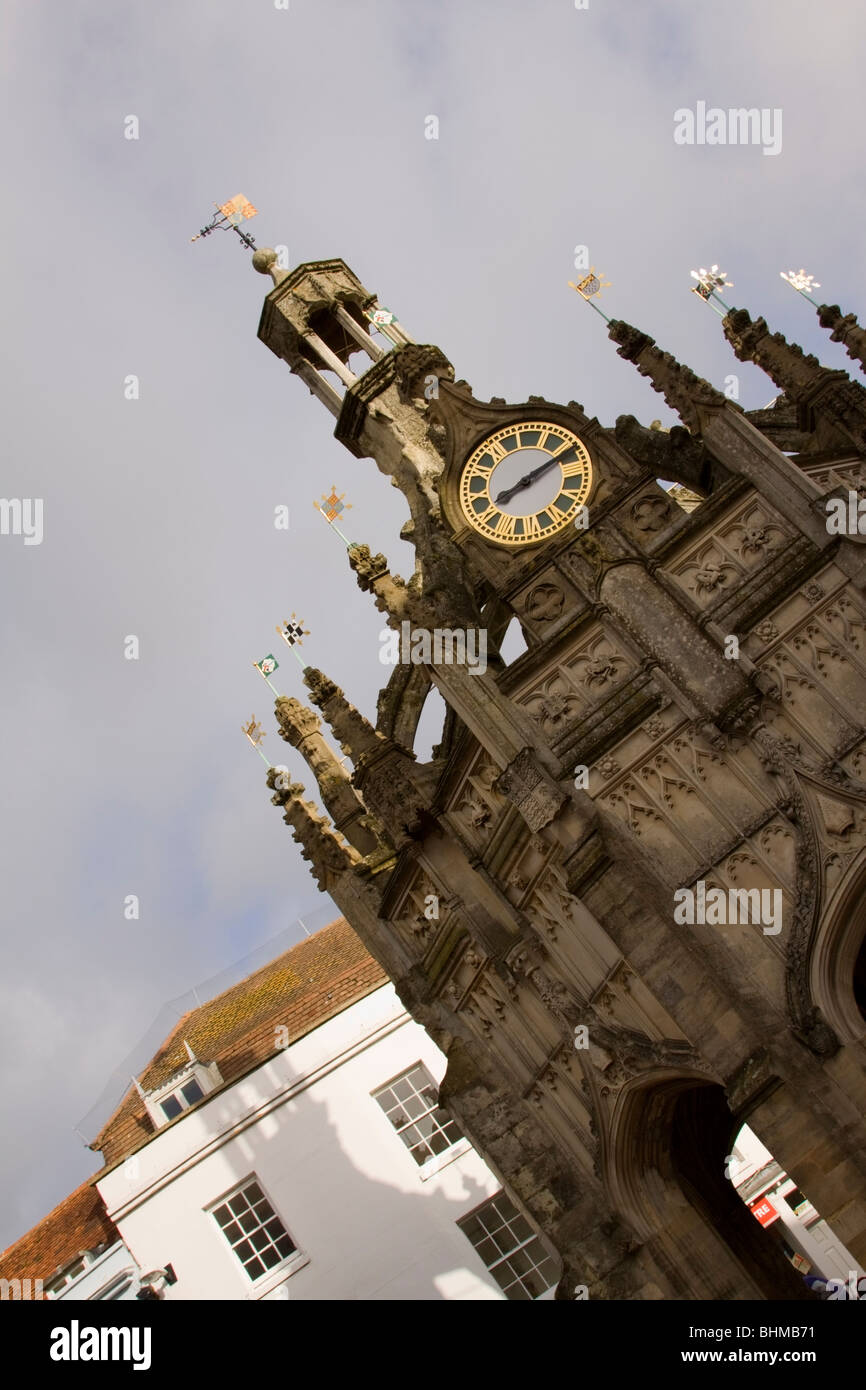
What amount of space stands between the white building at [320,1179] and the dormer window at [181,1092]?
39 millimetres

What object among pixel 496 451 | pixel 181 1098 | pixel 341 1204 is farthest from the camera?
pixel 181 1098

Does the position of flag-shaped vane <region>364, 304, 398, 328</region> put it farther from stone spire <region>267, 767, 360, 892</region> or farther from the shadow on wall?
the shadow on wall

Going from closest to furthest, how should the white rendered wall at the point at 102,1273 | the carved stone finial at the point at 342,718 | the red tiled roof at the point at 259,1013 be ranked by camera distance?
1. the carved stone finial at the point at 342,718
2. the white rendered wall at the point at 102,1273
3. the red tiled roof at the point at 259,1013

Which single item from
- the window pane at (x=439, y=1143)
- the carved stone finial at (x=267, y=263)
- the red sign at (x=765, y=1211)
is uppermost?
the carved stone finial at (x=267, y=263)

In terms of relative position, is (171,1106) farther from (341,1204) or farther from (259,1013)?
(341,1204)

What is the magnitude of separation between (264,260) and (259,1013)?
2018 centimetres

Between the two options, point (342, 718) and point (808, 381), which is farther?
point (342, 718)

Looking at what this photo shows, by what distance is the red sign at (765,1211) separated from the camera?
101ft

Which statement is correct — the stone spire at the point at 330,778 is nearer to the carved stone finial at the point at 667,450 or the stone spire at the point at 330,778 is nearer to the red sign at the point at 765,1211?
the carved stone finial at the point at 667,450

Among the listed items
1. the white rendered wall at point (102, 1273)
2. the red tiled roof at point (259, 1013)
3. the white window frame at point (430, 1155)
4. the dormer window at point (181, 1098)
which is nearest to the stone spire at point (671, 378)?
the white window frame at point (430, 1155)

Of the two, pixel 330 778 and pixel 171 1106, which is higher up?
pixel 330 778

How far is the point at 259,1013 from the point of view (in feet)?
111

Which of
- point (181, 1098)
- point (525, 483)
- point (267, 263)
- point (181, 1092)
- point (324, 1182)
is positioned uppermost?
point (267, 263)

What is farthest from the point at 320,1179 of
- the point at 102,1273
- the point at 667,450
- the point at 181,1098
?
the point at 667,450
